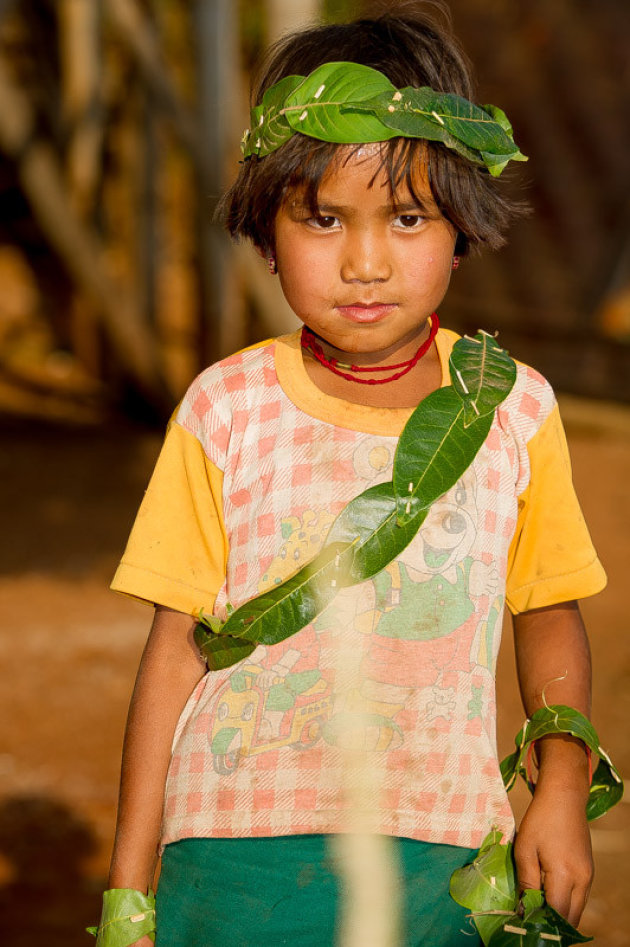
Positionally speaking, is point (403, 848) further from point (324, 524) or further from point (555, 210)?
point (555, 210)

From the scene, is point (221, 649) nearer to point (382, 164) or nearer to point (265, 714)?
point (265, 714)

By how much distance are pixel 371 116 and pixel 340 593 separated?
Result: 0.54m

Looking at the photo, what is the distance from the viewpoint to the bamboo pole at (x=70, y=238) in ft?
17.8

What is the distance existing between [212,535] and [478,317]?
7.43m

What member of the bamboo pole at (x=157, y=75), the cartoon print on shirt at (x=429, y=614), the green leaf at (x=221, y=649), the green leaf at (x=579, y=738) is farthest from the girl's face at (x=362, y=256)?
the bamboo pole at (x=157, y=75)

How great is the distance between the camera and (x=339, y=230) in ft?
4.56

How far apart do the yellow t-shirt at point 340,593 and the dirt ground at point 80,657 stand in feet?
5.14

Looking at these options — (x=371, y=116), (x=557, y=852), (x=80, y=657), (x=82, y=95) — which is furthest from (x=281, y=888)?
(x=82, y=95)

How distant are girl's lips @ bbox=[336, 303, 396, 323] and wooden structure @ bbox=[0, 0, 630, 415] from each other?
3598 millimetres

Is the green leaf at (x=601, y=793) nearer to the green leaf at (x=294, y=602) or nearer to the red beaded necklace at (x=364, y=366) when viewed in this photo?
the green leaf at (x=294, y=602)

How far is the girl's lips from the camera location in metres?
1.40

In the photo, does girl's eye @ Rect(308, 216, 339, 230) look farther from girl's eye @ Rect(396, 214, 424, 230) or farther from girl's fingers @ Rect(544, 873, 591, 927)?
girl's fingers @ Rect(544, 873, 591, 927)

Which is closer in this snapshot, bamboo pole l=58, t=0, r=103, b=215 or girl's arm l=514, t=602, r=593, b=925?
girl's arm l=514, t=602, r=593, b=925

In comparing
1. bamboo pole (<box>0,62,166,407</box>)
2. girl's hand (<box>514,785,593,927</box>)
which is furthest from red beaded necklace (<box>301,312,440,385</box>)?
bamboo pole (<box>0,62,166,407</box>)
